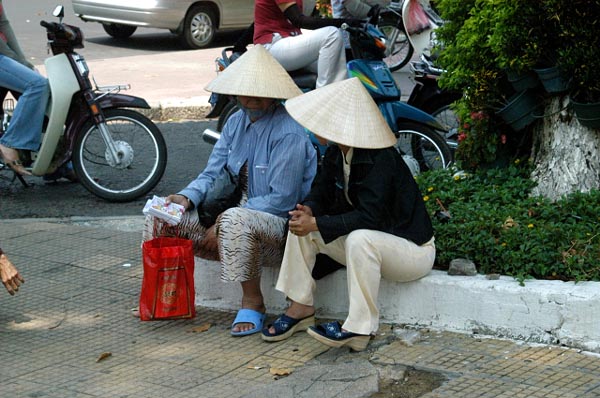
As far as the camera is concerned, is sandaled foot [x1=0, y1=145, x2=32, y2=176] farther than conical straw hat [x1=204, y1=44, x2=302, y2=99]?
Yes

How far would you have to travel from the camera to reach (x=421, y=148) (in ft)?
23.3

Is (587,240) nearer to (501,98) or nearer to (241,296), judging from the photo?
(501,98)

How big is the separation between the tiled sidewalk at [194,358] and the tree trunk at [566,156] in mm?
1243

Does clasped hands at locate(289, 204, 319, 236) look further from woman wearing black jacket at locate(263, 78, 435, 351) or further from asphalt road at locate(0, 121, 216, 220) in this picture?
asphalt road at locate(0, 121, 216, 220)

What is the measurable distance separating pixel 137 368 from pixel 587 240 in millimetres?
2117

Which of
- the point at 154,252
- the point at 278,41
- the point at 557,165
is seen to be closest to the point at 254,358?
the point at 154,252

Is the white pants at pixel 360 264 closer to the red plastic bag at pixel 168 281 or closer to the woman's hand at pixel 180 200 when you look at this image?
the red plastic bag at pixel 168 281

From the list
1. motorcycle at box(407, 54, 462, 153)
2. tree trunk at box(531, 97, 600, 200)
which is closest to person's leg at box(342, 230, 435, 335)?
tree trunk at box(531, 97, 600, 200)

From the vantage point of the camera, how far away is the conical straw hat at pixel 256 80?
16.0ft

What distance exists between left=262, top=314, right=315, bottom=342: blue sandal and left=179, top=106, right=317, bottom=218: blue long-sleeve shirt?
53 cm

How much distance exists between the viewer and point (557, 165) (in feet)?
17.3

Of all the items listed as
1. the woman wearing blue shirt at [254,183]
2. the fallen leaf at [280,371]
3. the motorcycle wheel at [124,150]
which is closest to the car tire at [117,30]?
the motorcycle wheel at [124,150]

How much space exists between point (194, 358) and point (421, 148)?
3.14 m

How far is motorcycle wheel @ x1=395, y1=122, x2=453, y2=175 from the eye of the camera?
6926 mm
